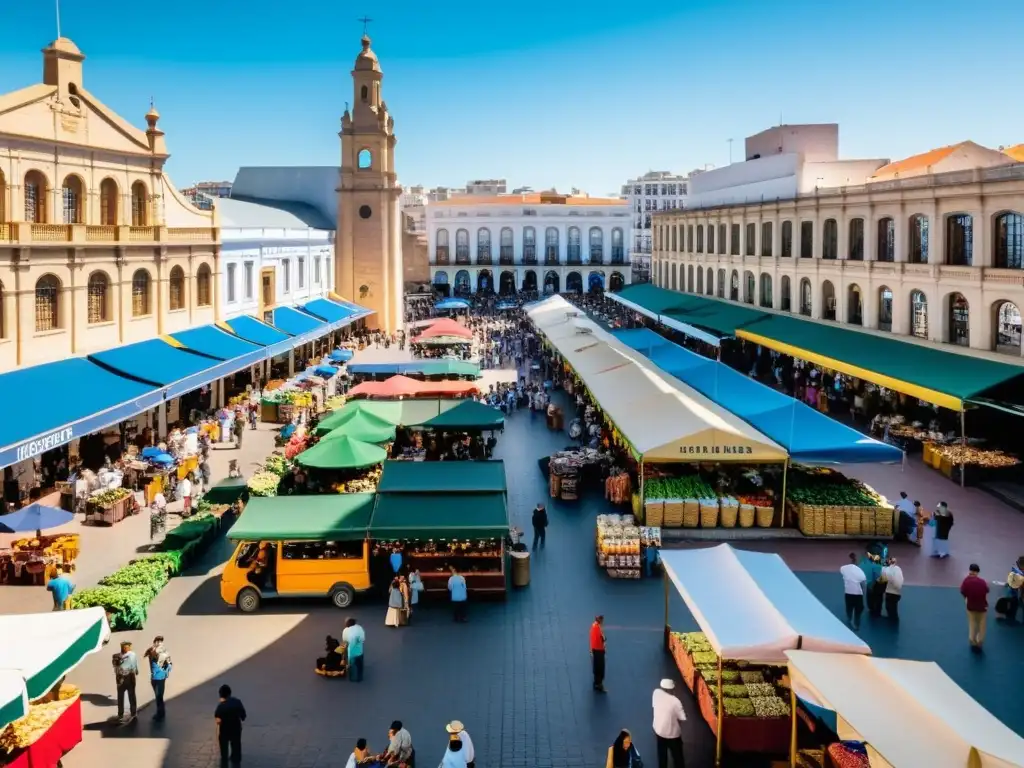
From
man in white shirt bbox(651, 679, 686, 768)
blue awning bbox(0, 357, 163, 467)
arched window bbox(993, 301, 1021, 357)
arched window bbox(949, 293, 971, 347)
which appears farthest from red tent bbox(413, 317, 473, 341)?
man in white shirt bbox(651, 679, 686, 768)

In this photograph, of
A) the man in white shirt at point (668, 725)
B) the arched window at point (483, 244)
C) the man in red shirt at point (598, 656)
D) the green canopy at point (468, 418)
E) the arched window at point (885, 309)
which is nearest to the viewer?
the man in white shirt at point (668, 725)

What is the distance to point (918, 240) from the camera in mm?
32281

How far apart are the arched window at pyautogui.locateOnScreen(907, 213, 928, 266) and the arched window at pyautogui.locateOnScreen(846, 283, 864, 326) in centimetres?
442

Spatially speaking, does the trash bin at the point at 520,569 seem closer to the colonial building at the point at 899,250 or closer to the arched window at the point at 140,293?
the colonial building at the point at 899,250

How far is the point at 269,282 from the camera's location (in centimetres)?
4453

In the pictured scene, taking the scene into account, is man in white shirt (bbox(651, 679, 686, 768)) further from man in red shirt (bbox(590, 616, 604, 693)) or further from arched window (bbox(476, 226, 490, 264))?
arched window (bbox(476, 226, 490, 264))

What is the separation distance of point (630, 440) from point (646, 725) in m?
9.64

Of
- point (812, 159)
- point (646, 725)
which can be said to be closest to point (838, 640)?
point (646, 725)

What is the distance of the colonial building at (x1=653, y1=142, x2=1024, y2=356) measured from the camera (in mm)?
27391

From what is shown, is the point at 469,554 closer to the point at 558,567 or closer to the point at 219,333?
the point at 558,567

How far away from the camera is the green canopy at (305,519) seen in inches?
639

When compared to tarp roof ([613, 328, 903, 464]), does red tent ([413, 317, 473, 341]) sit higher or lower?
higher

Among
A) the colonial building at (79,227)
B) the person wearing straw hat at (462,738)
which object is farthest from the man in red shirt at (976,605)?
the colonial building at (79,227)

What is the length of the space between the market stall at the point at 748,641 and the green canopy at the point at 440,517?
4236 mm
